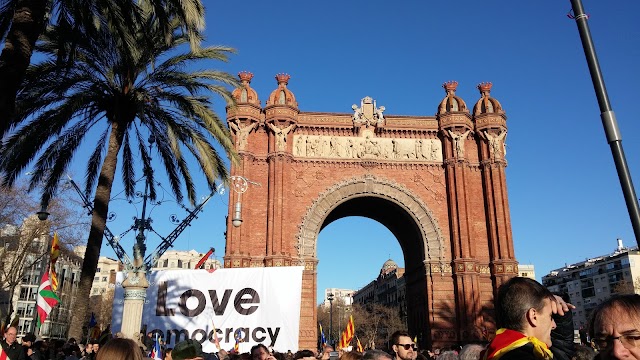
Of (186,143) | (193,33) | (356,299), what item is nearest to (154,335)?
(186,143)

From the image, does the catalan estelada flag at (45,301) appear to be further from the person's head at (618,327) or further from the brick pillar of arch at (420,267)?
the brick pillar of arch at (420,267)

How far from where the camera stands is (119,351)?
9.27ft

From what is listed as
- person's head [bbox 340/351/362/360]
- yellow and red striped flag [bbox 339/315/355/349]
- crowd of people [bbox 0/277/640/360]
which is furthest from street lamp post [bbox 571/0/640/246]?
yellow and red striped flag [bbox 339/315/355/349]

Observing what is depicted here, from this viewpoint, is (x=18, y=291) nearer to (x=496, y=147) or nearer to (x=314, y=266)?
(x=314, y=266)

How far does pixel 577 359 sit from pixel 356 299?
424 feet

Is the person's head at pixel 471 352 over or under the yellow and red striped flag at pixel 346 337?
Result: under

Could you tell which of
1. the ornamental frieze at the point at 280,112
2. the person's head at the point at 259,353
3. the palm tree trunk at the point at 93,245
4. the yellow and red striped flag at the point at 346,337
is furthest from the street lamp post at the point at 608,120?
the ornamental frieze at the point at 280,112

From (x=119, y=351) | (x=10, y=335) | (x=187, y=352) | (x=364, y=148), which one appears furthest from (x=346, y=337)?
(x=364, y=148)

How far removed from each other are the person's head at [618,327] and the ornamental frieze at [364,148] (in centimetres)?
2450

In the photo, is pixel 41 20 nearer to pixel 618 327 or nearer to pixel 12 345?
pixel 12 345

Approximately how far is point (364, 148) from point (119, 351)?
24590 mm

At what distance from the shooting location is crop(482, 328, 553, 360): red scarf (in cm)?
250

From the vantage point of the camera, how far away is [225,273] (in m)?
11.2

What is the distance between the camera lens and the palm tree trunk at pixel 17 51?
25.5ft
